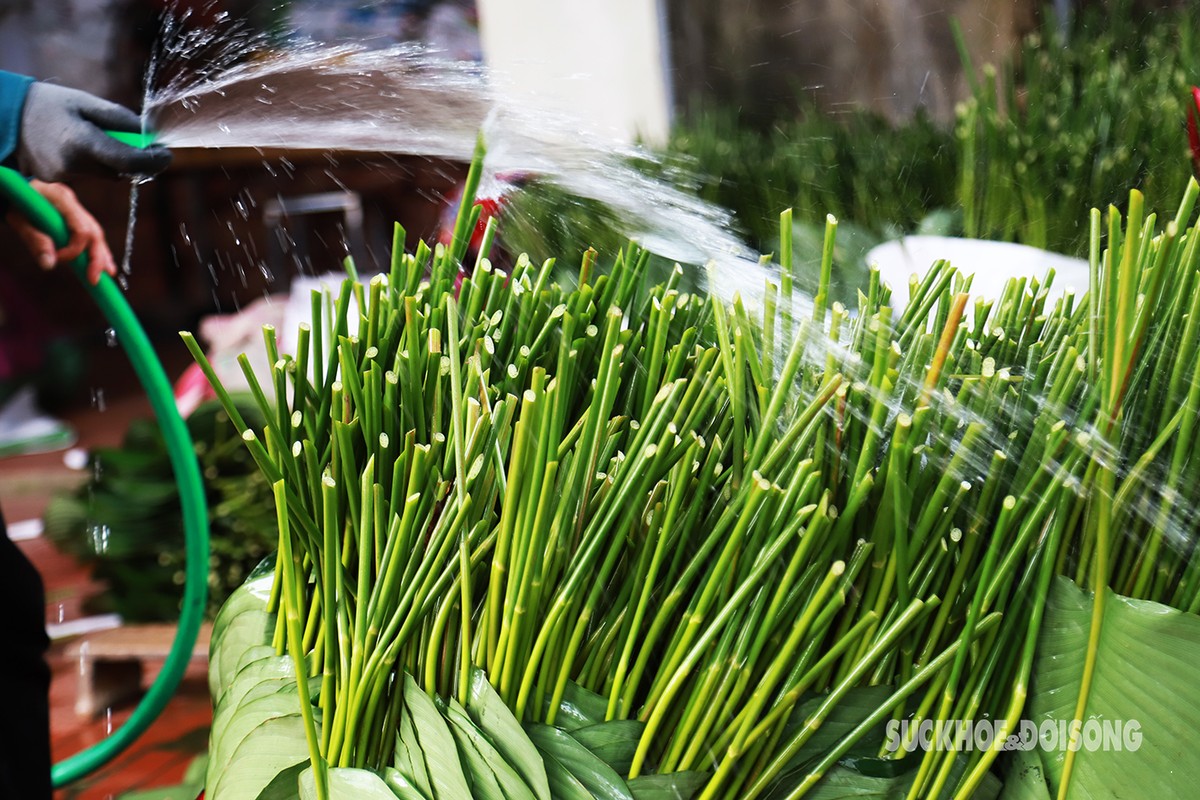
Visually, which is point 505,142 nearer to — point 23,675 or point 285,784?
point 285,784

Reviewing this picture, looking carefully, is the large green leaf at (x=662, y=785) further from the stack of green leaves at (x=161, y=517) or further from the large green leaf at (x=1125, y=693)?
the stack of green leaves at (x=161, y=517)

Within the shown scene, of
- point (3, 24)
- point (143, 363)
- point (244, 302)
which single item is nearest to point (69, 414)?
point (244, 302)

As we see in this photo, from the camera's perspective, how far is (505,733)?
0.38 m

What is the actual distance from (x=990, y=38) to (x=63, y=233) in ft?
4.58

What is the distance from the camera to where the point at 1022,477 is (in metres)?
0.39

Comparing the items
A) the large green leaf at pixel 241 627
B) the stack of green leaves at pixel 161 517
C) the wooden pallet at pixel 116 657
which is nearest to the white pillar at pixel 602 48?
the stack of green leaves at pixel 161 517

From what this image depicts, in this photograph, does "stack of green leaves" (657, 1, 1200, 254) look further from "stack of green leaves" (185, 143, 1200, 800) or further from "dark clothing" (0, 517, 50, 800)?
"dark clothing" (0, 517, 50, 800)

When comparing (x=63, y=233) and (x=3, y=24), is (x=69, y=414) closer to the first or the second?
(x=3, y=24)

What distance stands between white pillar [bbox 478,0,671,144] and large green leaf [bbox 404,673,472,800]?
196cm

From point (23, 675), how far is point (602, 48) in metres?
1.92

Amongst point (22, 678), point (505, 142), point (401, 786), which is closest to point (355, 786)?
point (401, 786)

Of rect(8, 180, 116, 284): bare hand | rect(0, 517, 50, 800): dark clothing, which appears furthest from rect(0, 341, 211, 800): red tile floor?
rect(8, 180, 116, 284): bare hand

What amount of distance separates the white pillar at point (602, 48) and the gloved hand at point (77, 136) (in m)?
Result: 1.50

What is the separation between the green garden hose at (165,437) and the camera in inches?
41.5
